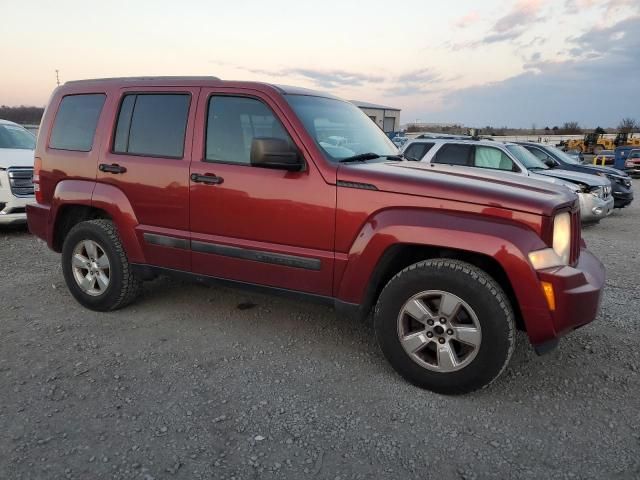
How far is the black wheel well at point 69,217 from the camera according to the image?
4.50m

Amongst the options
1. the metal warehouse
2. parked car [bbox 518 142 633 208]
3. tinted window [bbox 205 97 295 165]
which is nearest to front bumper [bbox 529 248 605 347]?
tinted window [bbox 205 97 295 165]

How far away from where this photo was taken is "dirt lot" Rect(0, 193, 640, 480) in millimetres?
2467

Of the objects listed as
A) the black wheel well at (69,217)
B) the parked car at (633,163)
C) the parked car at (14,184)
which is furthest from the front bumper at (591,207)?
the parked car at (633,163)

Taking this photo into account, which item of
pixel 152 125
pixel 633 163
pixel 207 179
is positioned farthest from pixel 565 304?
pixel 633 163

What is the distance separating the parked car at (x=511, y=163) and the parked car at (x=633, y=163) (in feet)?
41.8

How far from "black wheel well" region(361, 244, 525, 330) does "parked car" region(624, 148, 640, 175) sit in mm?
21170

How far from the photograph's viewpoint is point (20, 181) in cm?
755

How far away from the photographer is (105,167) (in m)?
4.14

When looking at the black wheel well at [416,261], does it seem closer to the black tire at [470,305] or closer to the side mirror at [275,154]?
the black tire at [470,305]

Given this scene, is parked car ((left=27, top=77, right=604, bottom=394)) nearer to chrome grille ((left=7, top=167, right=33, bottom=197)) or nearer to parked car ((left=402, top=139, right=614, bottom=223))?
chrome grille ((left=7, top=167, right=33, bottom=197))

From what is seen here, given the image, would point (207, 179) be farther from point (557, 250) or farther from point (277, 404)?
point (557, 250)

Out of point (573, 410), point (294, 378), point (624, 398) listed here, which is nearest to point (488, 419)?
point (573, 410)

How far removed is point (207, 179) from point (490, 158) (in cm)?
710

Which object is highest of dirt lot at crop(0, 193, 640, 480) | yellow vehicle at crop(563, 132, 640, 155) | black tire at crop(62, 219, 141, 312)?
yellow vehicle at crop(563, 132, 640, 155)
